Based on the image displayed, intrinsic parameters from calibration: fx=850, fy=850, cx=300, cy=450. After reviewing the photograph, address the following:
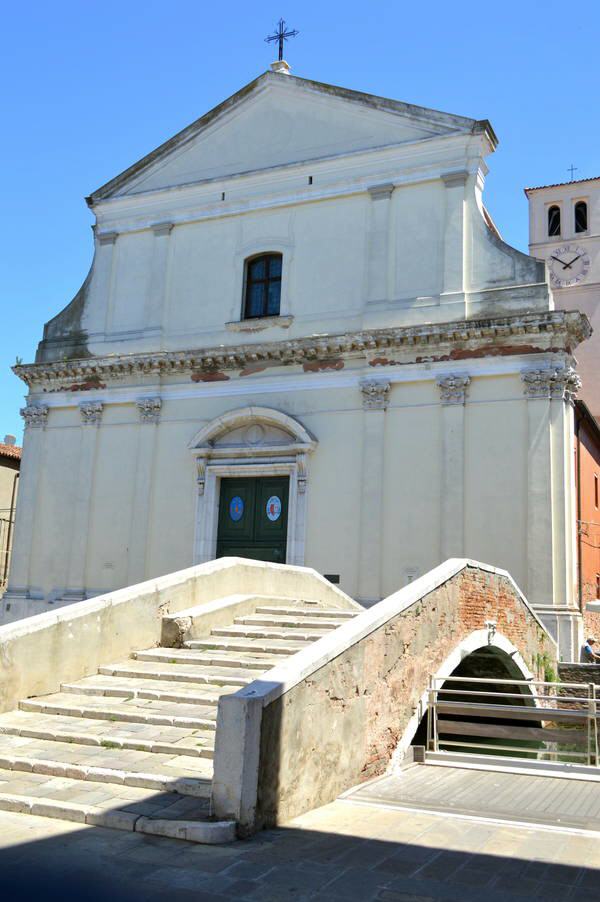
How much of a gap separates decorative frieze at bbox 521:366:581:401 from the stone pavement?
36.2ft

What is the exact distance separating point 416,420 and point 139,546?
22.5 ft

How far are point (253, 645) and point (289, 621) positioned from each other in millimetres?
1207

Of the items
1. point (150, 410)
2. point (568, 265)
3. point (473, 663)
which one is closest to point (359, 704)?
point (473, 663)

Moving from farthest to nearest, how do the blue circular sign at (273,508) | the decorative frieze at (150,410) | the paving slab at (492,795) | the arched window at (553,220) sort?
the arched window at (553,220) → the decorative frieze at (150,410) → the blue circular sign at (273,508) → the paving slab at (492,795)

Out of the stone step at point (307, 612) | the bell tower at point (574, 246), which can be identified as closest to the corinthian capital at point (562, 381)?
the stone step at point (307, 612)

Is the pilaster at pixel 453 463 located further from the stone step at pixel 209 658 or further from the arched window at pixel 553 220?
the arched window at pixel 553 220

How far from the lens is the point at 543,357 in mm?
16047

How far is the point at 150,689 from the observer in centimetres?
836

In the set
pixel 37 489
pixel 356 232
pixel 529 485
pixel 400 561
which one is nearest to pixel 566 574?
pixel 529 485

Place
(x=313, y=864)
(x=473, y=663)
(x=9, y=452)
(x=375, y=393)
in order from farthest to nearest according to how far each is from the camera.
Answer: (x=9, y=452)
(x=375, y=393)
(x=473, y=663)
(x=313, y=864)

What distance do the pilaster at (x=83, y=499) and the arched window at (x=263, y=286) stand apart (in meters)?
4.38

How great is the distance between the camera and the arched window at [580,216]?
105 feet

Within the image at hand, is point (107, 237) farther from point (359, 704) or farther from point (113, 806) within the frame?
point (113, 806)

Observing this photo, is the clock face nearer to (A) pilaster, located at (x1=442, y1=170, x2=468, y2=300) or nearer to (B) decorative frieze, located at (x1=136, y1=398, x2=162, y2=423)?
(A) pilaster, located at (x1=442, y1=170, x2=468, y2=300)
